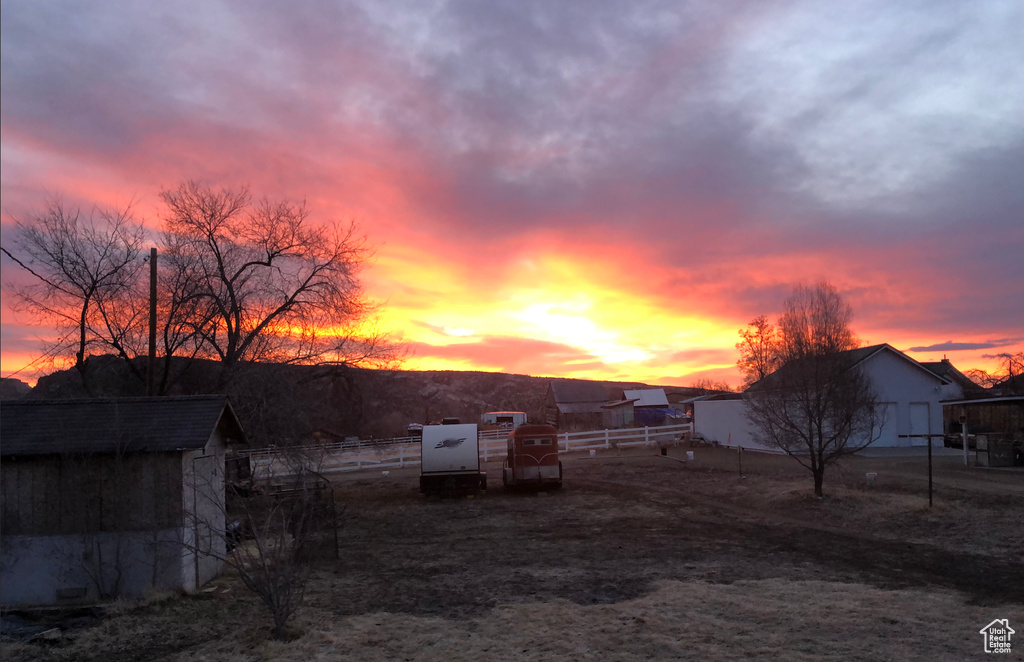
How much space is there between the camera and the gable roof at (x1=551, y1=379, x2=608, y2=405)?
71.2m

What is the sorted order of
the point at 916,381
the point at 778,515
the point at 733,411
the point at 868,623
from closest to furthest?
1. the point at 868,623
2. the point at 778,515
3. the point at 916,381
4. the point at 733,411

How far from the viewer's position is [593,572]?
1209cm

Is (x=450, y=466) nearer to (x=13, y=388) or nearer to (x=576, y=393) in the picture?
(x=13, y=388)

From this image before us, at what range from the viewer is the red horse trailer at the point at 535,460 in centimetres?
2453

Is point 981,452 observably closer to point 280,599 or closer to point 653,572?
point 653,572

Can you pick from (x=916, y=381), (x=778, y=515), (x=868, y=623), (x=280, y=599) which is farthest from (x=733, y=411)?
(x=280, y=599)

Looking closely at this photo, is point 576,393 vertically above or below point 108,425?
below

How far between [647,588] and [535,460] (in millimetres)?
13979

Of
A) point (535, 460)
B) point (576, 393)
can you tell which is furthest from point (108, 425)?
point (576, 393)

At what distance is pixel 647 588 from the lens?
10.8 metres

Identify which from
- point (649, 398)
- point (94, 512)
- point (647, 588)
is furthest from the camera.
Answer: point (649, 398)


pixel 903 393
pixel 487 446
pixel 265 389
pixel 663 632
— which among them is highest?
pixel 265 389

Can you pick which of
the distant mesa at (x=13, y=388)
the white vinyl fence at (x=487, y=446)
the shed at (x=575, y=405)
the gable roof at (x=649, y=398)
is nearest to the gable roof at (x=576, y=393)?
the shed at (x=575, y=405)

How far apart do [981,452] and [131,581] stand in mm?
28004
